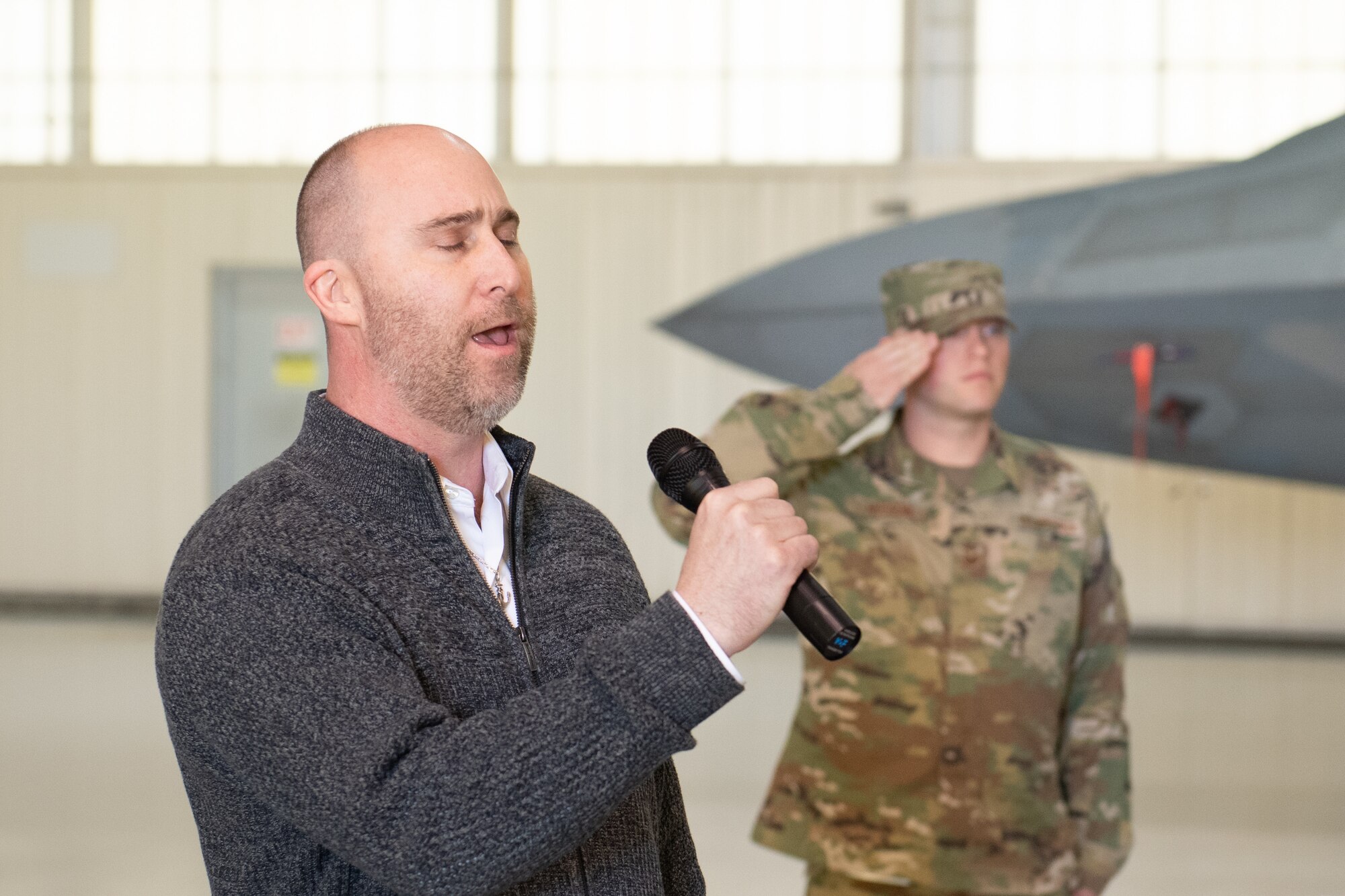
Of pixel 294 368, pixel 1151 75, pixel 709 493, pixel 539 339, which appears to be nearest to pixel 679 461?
pixel 709 493

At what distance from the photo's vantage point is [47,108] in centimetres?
912

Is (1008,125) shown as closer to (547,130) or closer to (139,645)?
(547,130)

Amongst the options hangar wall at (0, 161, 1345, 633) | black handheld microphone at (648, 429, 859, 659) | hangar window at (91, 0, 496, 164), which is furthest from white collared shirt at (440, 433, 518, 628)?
hangar window at (91, 0, 496, 164)

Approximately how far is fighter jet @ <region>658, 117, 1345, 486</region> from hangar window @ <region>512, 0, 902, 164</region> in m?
3.41

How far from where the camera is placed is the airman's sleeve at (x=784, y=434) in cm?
234

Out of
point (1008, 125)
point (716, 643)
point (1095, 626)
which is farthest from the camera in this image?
point (1008, 125)

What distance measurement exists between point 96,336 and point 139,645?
2.52m

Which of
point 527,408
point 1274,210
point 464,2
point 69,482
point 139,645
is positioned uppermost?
point 464,2

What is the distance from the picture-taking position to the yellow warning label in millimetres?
8773

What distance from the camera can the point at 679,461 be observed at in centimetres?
116

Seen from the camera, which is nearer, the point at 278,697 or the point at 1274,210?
the point at 278,697

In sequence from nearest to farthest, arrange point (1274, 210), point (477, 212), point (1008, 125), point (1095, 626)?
1. point (477, 212)
2. point (1095, 626)
3. point (1274, 210)
4. point (1008, 125)

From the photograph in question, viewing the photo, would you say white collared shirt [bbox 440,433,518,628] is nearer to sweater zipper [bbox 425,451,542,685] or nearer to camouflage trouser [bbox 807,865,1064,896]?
sweater zipper [bbox 425,451,542,685]

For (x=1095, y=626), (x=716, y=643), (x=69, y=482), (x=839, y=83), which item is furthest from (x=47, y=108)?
(x=716, y=643)
